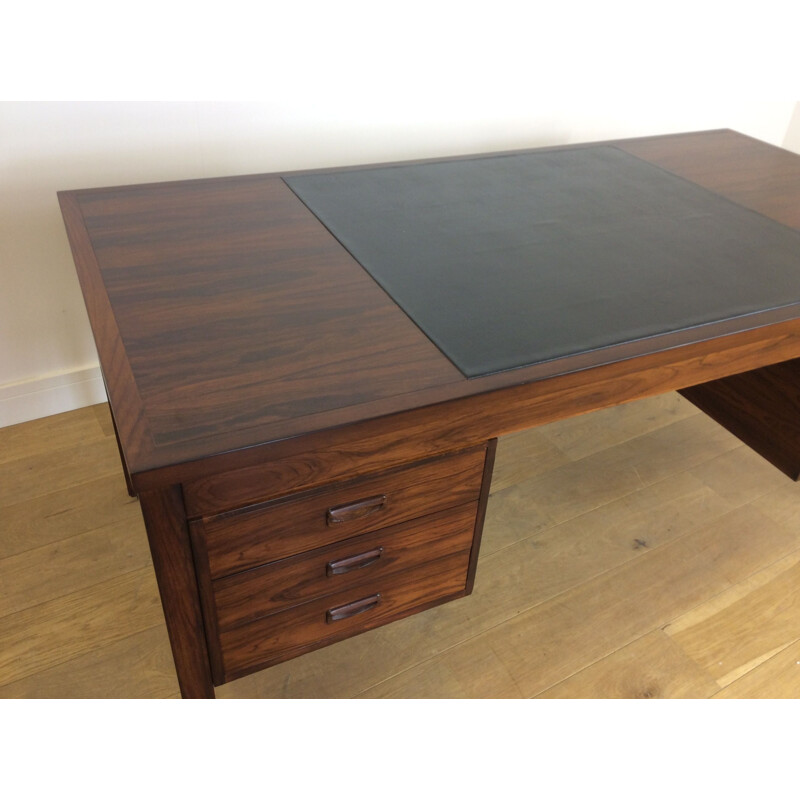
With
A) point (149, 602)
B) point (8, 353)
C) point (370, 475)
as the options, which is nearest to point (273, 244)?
point (370, 475)

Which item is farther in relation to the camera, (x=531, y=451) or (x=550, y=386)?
(x=531, y=451)

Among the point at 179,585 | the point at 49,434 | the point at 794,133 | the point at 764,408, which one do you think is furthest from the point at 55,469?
the point at 794,133

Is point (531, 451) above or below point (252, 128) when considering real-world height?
below

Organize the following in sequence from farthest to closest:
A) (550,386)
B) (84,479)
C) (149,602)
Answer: (84,479), (149,602), (550,386)

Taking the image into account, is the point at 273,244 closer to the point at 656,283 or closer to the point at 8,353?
the point at 656,283

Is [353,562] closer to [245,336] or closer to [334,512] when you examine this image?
[334,512]

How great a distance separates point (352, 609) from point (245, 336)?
1.40 feet

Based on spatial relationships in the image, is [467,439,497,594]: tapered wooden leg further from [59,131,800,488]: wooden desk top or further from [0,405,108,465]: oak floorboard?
[0,405,108,465]: oak floorboard

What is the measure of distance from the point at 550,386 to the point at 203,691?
62cm

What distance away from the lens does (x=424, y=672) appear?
4.03 feet

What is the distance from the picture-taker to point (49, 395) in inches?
66.5

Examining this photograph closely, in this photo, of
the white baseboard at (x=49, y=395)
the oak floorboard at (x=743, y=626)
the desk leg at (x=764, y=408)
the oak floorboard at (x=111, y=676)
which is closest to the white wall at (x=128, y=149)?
the white baseboard at (x=49, y=395)

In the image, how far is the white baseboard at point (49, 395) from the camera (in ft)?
5.41

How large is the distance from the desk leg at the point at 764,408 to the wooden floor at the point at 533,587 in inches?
3.2
